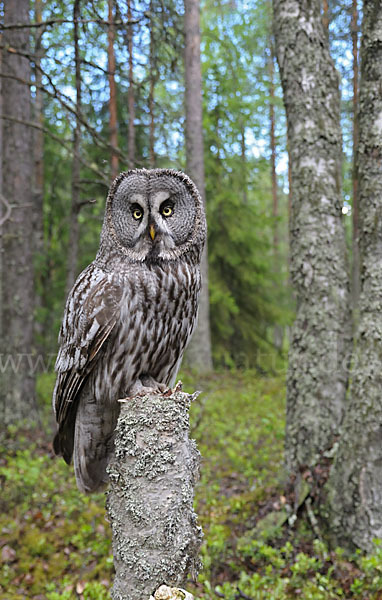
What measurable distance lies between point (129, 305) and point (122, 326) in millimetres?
109

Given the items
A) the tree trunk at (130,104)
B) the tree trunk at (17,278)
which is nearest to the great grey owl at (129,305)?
the tree trunk at (130,104)

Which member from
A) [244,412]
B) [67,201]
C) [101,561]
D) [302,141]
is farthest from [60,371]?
[67,201]

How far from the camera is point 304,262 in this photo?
13.7 ft

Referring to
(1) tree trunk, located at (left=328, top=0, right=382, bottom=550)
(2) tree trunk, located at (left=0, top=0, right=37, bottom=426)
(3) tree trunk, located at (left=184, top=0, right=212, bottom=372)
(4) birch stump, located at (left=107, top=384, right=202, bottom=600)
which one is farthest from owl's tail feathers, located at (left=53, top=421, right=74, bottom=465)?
(3) tree trunk, located at (left=184, top=0, right=212, bottom=372)

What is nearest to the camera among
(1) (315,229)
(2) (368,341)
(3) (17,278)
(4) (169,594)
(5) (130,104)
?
(4) (169,594)

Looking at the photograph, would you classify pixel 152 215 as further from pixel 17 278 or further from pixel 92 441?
pixel 17 278

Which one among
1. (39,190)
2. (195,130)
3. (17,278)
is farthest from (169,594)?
(39,190)

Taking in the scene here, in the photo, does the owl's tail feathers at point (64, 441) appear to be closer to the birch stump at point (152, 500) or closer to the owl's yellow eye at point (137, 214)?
the birch stump at point (152, 500)

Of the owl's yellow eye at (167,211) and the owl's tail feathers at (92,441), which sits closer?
the owl's yellow eye at (167,211)

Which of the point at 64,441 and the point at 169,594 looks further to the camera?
the point at 64,441

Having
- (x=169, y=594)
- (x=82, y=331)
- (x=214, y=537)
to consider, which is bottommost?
(x=214, y=537)

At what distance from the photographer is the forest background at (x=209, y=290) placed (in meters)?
3.66

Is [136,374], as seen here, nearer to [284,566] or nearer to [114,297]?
[114,297]

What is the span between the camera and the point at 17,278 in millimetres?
6285
